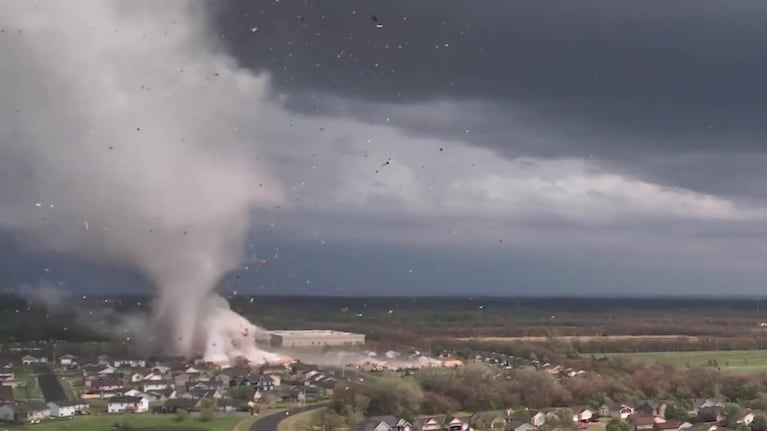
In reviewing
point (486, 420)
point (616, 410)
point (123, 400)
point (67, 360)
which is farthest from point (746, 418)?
point (67, 360)

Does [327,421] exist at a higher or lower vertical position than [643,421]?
higher

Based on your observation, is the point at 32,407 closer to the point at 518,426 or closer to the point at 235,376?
the point at 235,376

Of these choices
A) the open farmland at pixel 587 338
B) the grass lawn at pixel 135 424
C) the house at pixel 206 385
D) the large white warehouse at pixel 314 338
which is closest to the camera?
the grass lawn at pixel 135 424

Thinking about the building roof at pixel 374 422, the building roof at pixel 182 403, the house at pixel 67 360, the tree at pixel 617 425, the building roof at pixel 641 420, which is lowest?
the building roof at pixel 641 420

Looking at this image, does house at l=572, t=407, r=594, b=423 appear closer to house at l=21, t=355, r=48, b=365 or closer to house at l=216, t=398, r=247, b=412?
house at l=216, t=398, r=247, b=412

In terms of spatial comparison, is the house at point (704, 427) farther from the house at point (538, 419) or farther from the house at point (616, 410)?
the house at point (538, 419)

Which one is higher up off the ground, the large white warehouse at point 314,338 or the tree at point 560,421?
the large white warehouse at point 314,338

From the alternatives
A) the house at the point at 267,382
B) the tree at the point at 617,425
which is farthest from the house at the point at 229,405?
the tree at the point at 617,425
